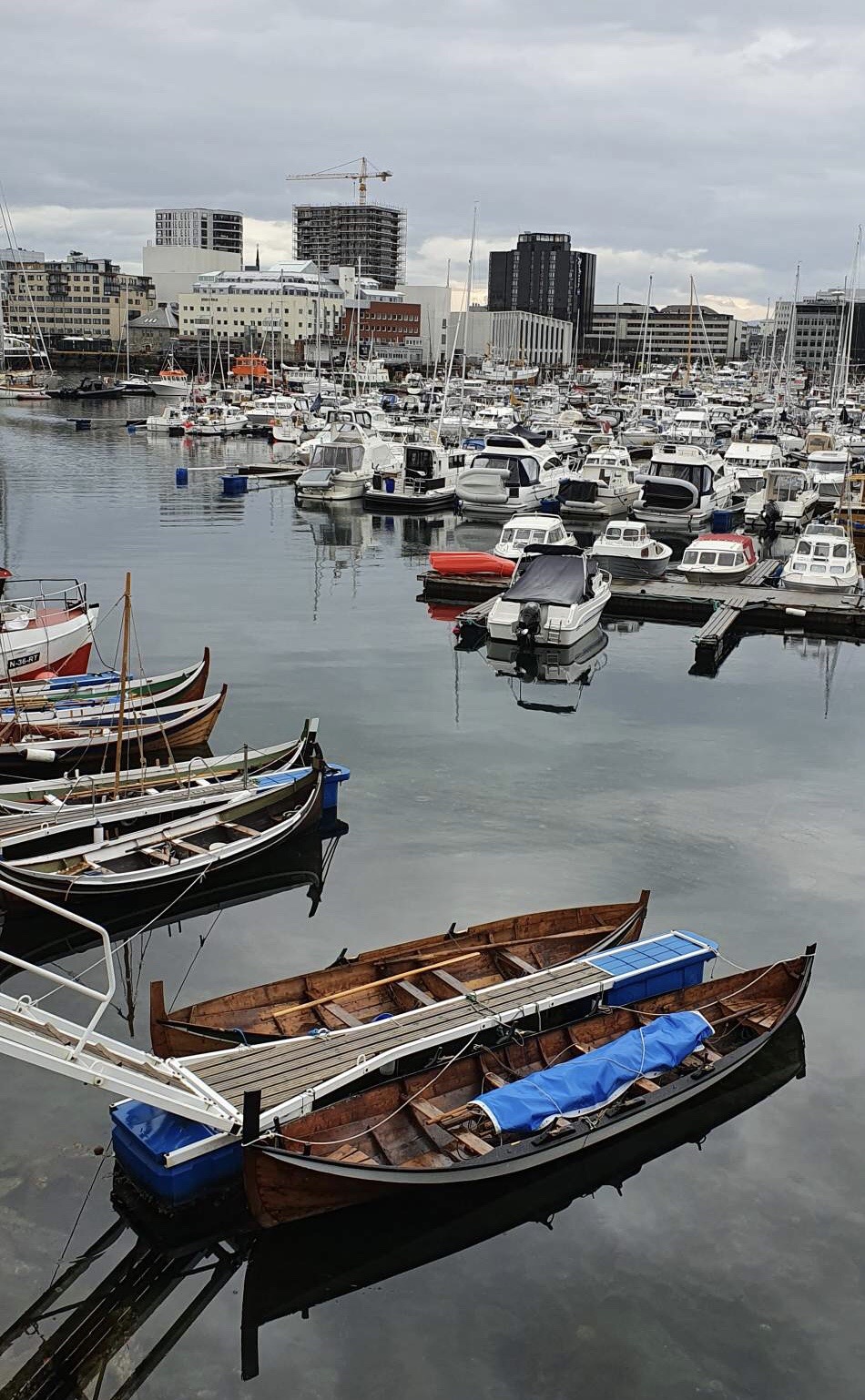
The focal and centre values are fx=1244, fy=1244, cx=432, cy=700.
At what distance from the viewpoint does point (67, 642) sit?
29.3 m

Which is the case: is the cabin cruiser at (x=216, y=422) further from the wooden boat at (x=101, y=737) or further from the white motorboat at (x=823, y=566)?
the wooden boat at (x=101, y=737)

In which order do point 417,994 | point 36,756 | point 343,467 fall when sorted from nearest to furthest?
point 417,994 < point 36,756 < point 343,467

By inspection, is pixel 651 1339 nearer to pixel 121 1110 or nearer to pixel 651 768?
pixel 121 1110

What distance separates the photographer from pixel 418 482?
67500 millimetres

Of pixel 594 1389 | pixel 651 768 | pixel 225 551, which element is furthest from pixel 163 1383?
pixel 225 551

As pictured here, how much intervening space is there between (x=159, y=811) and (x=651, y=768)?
10248 millimetres

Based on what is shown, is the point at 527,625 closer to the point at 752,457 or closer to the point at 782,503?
the point at 782,503

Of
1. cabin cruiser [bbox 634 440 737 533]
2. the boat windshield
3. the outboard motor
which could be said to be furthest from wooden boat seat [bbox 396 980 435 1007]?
the boat windshield

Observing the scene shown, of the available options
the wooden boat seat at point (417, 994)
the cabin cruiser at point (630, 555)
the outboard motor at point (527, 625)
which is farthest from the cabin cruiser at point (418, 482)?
the wooden boat seat at point (417, 994)

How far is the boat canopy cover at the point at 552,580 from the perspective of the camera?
3553cm

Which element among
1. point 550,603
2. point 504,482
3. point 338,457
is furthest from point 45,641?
point 338,457

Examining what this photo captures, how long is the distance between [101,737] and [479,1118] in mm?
12822

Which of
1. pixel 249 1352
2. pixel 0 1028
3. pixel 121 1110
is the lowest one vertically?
pixel 249 1352

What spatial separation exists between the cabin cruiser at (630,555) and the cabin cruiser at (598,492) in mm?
17435
